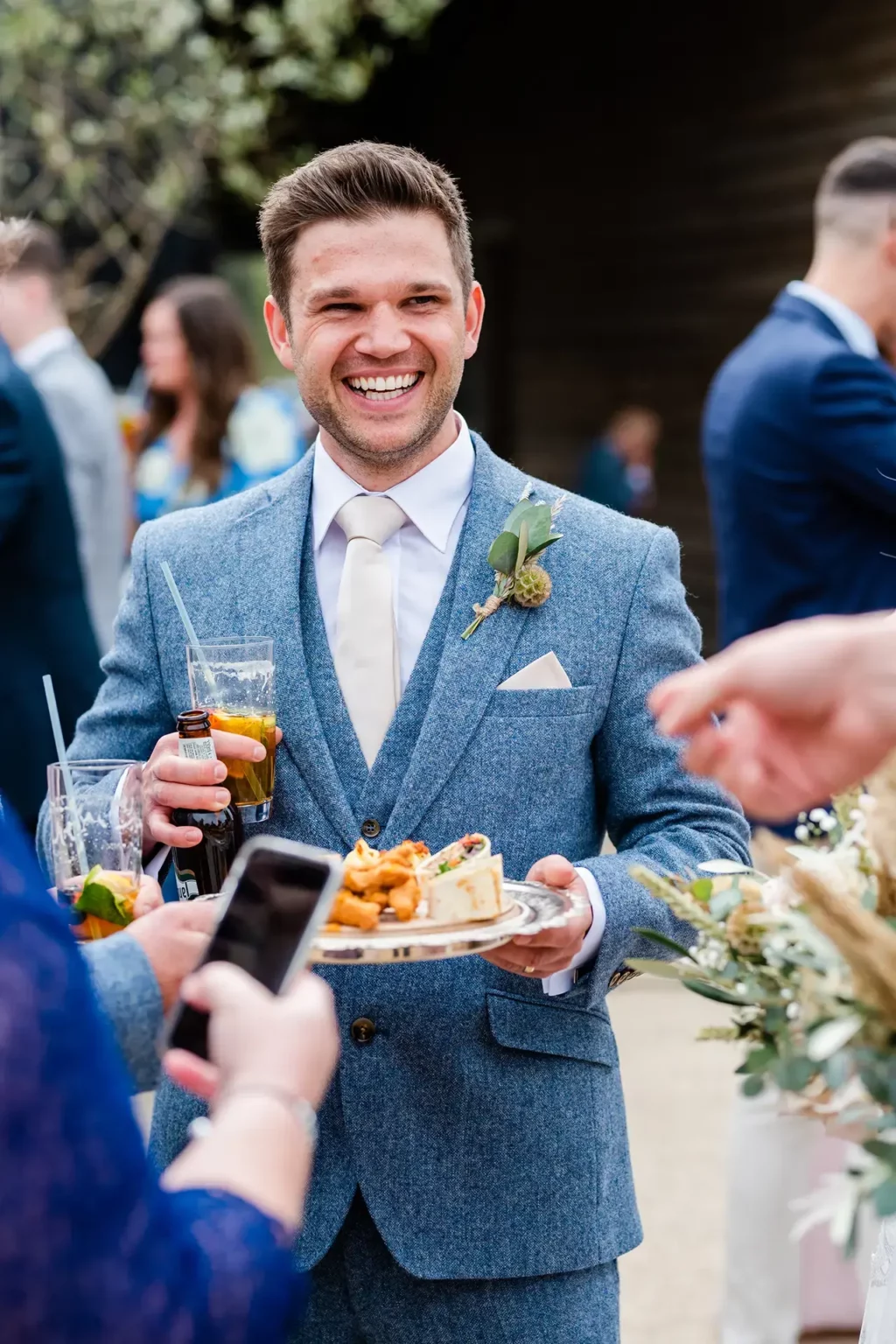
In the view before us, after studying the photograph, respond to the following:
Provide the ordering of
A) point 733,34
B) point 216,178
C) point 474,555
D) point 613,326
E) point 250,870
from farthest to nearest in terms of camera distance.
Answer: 1. point 216,178
2. point 613,326
3. point 733,34
4. point 474,555
5. point 250,870

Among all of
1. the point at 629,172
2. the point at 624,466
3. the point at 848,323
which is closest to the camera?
the point at 848,323

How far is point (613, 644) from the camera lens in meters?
2.02

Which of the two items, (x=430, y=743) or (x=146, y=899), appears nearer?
(x=146, y=899)

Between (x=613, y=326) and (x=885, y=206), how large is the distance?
25.6ft

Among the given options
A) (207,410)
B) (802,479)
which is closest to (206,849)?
(802,479)

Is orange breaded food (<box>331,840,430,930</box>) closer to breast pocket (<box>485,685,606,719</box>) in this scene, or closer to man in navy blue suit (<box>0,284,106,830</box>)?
breast pocket (<box>485,685,606,719</box>)

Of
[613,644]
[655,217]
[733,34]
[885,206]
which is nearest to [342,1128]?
[613,644]

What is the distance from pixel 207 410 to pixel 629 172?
6.35 meters

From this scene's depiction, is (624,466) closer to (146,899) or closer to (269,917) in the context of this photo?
(146,899)

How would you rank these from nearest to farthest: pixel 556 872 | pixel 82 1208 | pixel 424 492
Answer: pixel 82 1208, pixel 556 872, pixel 424 492

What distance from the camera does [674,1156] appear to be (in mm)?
4316

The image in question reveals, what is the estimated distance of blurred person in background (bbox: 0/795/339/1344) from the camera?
968 mm

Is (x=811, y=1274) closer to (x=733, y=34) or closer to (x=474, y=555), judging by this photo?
(x=474, y=555)

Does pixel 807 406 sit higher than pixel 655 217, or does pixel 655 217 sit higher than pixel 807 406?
pixel 807 406
